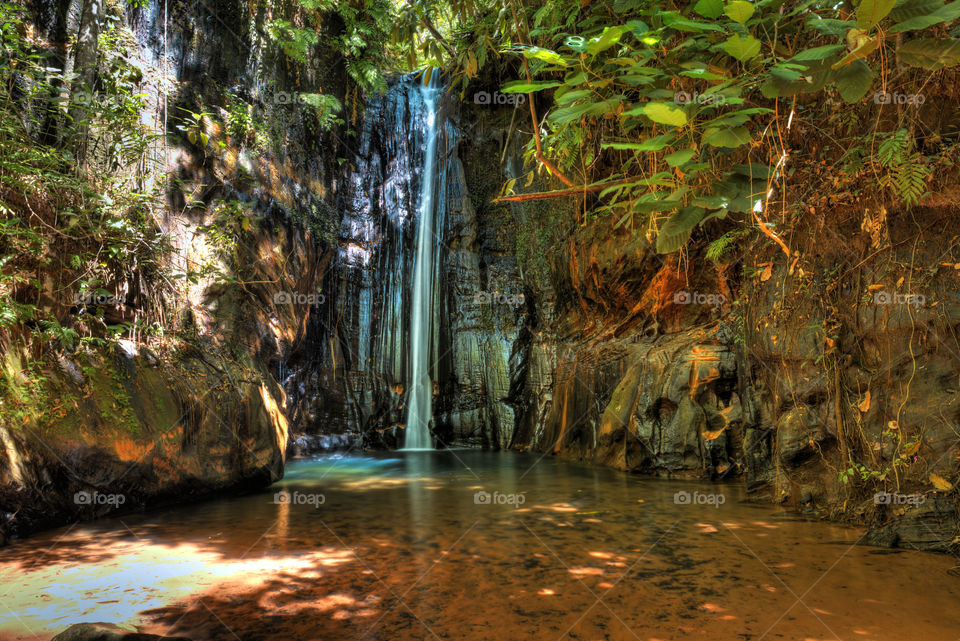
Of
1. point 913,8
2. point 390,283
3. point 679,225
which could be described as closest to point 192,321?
point 679,225

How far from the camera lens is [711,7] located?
2365mm

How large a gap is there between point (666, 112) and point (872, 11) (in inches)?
32.5

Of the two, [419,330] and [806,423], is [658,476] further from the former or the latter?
[419,330]

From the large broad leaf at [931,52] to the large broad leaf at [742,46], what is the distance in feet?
2.09

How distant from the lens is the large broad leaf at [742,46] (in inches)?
88.8

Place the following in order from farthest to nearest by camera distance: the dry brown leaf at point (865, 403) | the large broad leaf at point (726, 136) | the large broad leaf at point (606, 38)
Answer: the dry brown leaf at point (865, 403) → the large broad leaf at point (726, 136) → the large broad leaf at point (606, 38)

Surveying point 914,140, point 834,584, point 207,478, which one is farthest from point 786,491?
point 207,478

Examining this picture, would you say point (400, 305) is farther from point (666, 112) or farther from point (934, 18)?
point (934, 18)

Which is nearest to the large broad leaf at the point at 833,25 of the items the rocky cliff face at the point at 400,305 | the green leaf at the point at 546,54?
the green leaf at the point at 546,54

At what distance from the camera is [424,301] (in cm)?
1267

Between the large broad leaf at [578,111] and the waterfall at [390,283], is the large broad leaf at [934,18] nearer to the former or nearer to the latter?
the large broad leaf at [578,111]

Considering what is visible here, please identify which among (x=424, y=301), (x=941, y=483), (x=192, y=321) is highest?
(x=424, y=301)

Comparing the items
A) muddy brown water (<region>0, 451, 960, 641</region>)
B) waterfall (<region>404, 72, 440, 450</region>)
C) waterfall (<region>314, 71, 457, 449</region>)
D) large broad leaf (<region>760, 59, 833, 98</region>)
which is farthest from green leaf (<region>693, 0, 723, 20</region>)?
waterfall (<region>404, 72, 440, 450</region>)

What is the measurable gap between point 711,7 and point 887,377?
130 inches
